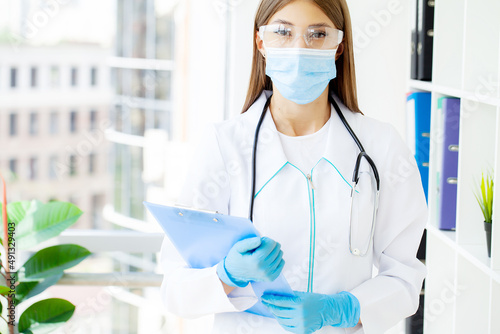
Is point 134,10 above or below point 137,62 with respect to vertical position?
above

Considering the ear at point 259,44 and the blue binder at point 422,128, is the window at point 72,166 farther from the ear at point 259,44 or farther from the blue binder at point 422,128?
the ear at point 259,44

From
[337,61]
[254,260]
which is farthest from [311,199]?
[337,61]

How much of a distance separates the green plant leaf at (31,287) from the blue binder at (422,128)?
3.83 feet

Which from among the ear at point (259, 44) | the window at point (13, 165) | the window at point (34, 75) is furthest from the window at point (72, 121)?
the ear at point (259, 44)

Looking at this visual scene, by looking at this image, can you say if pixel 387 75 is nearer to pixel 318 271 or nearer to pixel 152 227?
pixel 318 271

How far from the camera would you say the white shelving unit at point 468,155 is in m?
1.39

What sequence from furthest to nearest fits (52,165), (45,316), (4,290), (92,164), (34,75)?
(92,164), (52,165), (34,75), (45,316), (4,290)

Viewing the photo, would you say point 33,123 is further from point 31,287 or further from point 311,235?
point 311,235

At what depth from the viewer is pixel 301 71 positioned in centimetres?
117

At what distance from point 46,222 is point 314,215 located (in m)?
0.94

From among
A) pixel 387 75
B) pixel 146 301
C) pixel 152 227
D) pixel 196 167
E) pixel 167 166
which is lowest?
pixel 146 301

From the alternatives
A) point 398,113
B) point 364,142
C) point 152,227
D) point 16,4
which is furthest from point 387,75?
point 16,4

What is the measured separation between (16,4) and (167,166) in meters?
1.85

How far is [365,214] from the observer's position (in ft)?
3.82
